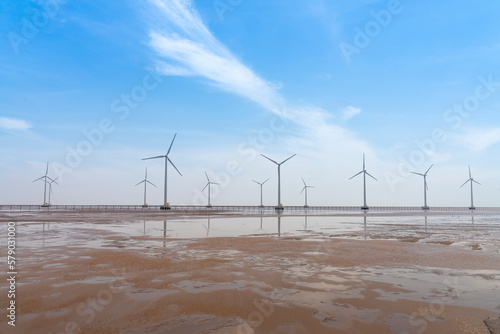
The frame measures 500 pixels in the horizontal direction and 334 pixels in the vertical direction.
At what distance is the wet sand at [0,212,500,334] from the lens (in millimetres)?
5762

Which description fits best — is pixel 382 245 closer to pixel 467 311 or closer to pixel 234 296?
pixel 467 311

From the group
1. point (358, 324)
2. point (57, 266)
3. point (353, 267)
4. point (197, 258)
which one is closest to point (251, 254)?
point (197, 258)

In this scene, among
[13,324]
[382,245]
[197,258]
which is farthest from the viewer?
[382,245]

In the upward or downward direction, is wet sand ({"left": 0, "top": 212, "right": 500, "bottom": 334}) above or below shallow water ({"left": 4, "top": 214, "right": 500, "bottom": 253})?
above

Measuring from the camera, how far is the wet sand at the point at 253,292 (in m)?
5.76

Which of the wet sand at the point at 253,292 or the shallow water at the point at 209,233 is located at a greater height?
the wet sand at the point at 253,292

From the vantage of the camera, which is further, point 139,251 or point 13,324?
point 139,251

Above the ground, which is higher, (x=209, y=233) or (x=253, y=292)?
(x=253, y=292)

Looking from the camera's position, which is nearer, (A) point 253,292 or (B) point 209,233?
(A) point 253,292

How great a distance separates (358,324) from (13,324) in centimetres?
604

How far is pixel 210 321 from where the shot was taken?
19.4 feet

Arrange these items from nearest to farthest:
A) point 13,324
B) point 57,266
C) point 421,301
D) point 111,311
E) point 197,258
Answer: point 13,324 → point 111,311 → point 421,301 → point 57,266 → point 197,258

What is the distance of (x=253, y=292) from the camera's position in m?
7.68

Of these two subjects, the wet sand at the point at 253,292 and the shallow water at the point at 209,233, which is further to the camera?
the shallow water at the point at 209,233
